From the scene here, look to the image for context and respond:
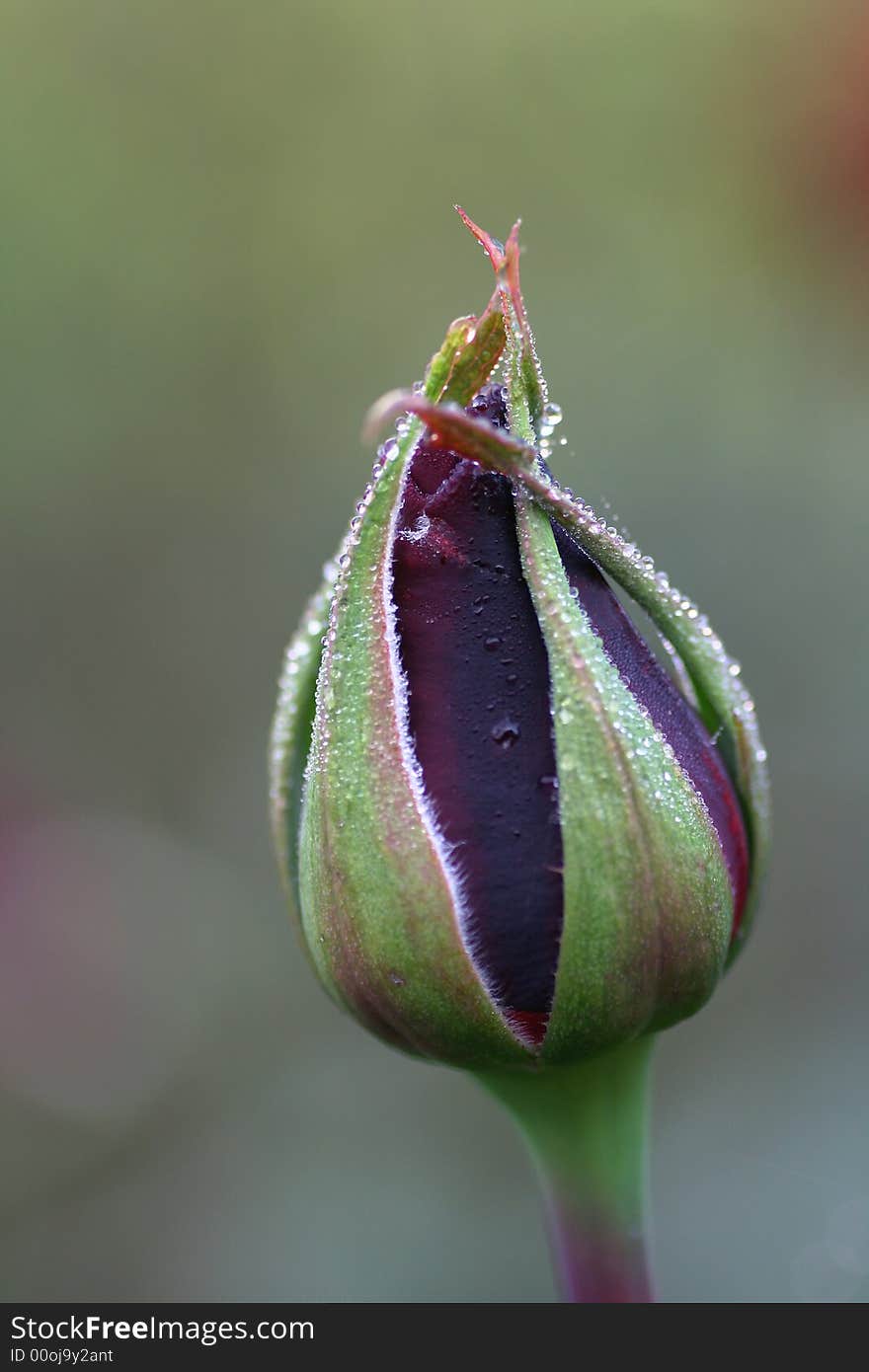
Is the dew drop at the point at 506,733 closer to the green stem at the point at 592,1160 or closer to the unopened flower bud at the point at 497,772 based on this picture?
the unopened flower bud at the point at 497,772

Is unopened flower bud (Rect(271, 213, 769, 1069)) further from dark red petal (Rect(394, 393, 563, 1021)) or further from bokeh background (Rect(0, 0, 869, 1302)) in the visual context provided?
bokeh background (Rect(0, 0, 869, 1302))

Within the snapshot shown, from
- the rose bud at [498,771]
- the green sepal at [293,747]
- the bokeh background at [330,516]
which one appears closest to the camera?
the rose bud at [498,771]

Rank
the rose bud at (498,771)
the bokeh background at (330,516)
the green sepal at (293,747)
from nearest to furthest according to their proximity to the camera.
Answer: the rose bud at (498,771) → the green sepal at (293,747) → the bokeh background at (330,516)

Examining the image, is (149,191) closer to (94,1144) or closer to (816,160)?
(816,160)

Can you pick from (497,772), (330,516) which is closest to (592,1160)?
(497,772)

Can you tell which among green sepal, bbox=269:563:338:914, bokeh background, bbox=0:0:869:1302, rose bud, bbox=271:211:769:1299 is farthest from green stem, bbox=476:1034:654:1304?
bokeh background, bbox=0:0:869:1302

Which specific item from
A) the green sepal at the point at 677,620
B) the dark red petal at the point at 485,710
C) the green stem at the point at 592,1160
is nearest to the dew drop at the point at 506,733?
the dark red petal at the point at 485,710

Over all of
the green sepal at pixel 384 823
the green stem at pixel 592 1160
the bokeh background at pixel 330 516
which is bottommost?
the green stem at pixel 592 1160

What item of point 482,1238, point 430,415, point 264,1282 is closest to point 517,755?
point 430,415

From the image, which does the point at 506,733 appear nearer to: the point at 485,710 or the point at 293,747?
the point at 485,710

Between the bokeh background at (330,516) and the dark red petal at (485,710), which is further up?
the bokeh background at (330,516)
